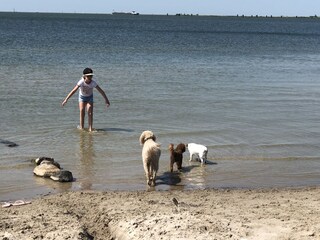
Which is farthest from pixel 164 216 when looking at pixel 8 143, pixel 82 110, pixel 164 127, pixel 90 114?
pixel 164 127

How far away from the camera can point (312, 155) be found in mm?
11281

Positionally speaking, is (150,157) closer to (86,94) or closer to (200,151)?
(200,151)

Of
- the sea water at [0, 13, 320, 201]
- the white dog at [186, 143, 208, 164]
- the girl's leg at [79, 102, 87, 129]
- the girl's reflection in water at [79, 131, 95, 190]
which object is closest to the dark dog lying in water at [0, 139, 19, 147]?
the sea water at [0, 13, 320, 201]

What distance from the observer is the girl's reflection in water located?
910 centimetres

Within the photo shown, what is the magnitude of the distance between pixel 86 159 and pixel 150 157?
2269 millimetres

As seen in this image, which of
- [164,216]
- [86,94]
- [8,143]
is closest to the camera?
[164,216]

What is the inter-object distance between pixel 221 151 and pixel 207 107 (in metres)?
5.06

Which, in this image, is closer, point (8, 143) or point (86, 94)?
point (8, 143)

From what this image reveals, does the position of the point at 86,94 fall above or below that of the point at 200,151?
above

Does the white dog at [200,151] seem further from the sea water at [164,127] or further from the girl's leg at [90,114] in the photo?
the girl's leg at [90,114]

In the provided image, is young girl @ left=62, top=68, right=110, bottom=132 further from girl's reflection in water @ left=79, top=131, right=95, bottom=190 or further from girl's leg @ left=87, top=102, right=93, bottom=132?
girl's reflection in water @ left=79, top=131, right=95, bottom=190

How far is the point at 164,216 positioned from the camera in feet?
21.0

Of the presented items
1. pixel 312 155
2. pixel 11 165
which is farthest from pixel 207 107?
pixel 11 165

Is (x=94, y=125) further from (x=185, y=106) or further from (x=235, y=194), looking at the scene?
(x=235, y=194)
